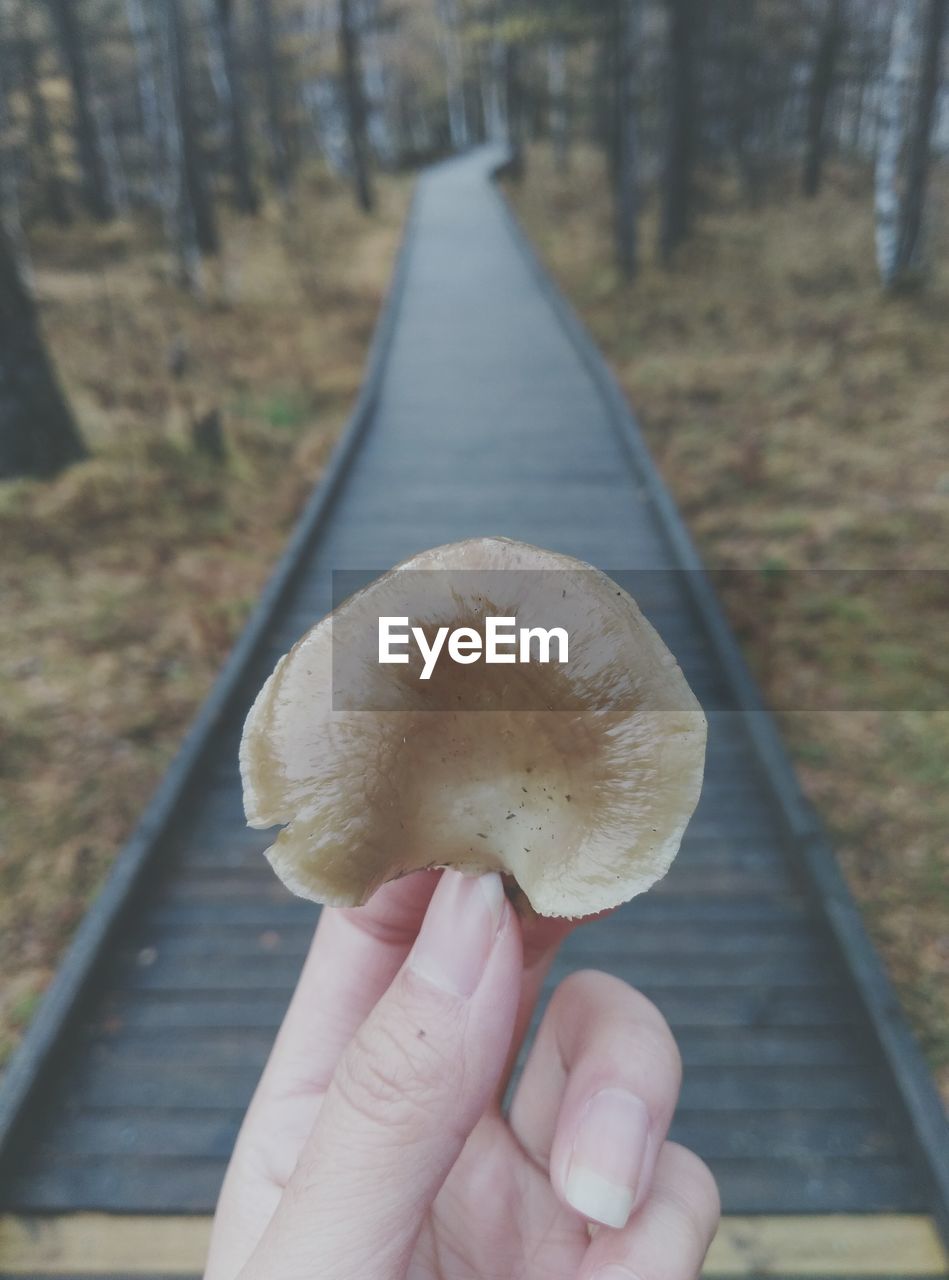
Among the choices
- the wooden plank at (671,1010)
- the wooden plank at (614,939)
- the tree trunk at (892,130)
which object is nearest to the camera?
the wooden plank at (671,1010)

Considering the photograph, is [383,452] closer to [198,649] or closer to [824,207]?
[198,649]

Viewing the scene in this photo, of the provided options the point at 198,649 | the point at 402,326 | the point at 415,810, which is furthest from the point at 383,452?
the point at 415,810

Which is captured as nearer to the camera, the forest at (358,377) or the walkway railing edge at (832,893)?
the walkway railing edge at (832,893)

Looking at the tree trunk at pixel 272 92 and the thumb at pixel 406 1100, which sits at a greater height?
the tree trunk at pixel 272 92

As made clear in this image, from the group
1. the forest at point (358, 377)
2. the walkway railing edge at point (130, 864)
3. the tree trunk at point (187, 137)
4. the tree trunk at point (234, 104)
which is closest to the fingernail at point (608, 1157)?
the forest at point (358, 377)

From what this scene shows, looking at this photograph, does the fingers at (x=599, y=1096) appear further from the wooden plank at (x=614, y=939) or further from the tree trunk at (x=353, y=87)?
the tree trunk at (x=353, y=87)

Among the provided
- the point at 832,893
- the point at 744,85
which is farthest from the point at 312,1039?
the point at 744,85
